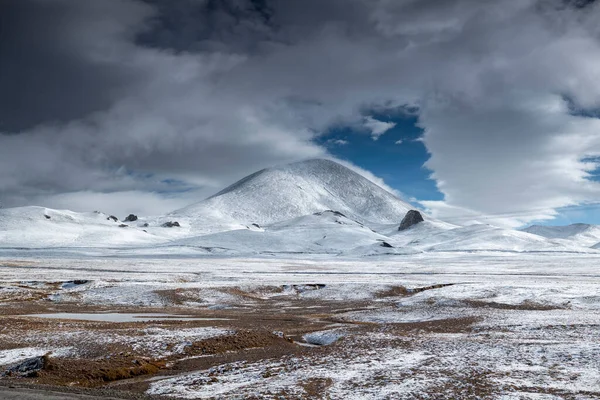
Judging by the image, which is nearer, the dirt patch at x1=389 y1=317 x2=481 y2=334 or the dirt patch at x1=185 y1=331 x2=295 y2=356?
the dirt patch at x1=185 y1=331 x2=295 y2=356

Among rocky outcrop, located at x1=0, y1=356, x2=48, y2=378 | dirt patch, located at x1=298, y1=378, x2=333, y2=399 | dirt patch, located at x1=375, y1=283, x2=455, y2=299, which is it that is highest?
dirt patch, located at x1=375, y1=283, x2=455, y2=299

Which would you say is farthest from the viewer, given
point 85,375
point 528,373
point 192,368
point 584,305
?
point 584,305

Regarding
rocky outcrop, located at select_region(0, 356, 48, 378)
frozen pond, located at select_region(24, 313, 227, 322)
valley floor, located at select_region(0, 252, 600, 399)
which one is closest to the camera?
valley floor, located at select_region(0, 252, 600, 399)

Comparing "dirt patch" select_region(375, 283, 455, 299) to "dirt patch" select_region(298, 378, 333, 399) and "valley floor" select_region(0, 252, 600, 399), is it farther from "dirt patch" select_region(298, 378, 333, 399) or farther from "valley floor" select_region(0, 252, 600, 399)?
"dirt patch" select_region(298, 378, 333, 399)

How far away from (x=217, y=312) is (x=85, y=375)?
24.9m

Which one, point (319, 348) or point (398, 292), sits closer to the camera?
point (319, 348)

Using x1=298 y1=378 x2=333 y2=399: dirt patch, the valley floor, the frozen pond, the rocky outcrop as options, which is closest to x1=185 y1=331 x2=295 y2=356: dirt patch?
the valley floor

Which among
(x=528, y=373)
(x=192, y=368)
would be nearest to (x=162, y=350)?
(x=192, y=368)

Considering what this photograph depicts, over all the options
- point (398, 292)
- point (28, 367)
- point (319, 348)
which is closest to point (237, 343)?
point (319, 348)

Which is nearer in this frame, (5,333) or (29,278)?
(5,333)

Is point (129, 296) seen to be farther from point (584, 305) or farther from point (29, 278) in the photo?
point (584, 305)

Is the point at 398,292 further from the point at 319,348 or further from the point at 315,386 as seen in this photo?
the point at 315,386

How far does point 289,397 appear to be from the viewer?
17.5 meters

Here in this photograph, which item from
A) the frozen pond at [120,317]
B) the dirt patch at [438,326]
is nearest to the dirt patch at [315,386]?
the dirt patch at [438,326]
